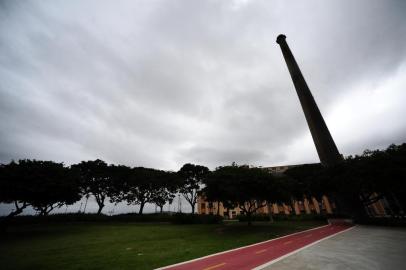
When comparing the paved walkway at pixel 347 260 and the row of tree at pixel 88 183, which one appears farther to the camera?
the row of tree at pixel 88 183

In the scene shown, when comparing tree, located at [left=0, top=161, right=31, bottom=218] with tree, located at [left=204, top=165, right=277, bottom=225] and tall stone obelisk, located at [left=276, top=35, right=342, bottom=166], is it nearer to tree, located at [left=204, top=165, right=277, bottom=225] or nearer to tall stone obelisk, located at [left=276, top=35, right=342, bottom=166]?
tree, located at [left=204, top=165, right=277, bottom=225]

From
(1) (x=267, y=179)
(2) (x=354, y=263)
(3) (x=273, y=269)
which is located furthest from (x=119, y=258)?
(1) (x=267, y=179)

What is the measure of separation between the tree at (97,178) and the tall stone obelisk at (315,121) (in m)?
49.7

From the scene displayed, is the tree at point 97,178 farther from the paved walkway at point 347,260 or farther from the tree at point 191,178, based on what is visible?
the paved walkway at point 347,260

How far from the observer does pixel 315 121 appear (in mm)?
41375

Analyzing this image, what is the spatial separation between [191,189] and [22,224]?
3503 cm

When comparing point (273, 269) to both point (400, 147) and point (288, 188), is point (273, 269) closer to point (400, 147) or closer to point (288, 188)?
point (288, 188)

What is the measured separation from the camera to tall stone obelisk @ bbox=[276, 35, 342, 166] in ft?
126

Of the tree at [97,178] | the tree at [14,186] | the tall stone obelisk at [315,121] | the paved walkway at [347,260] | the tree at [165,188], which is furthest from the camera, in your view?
the tree at [165,188]

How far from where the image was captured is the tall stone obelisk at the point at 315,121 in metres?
38.3

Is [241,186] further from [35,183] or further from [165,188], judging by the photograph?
[165,188]

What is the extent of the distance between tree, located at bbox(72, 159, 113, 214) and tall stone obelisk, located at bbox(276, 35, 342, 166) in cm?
4972

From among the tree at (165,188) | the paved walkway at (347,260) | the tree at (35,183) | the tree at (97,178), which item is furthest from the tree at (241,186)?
the tree at (97,178)

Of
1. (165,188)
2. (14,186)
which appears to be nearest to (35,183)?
(14,186)
